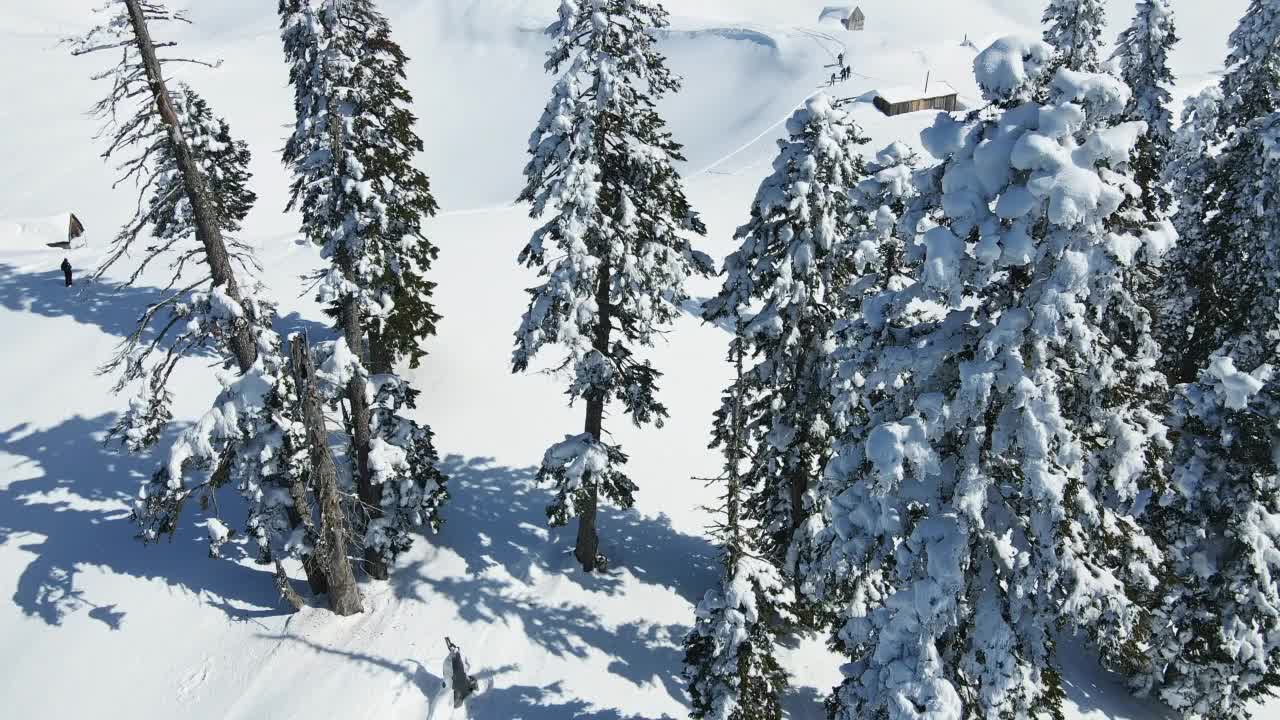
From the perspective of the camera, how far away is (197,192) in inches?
510

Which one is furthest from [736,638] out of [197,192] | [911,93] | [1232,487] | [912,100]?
[911,93]

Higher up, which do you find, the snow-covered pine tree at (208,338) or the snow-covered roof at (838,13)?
the snow-covered roof at (838,13)

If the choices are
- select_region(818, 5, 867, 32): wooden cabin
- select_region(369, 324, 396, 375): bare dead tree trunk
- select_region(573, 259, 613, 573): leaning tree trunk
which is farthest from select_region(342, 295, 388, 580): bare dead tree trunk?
select_region(818, 5, 867, 32): wooden cabin

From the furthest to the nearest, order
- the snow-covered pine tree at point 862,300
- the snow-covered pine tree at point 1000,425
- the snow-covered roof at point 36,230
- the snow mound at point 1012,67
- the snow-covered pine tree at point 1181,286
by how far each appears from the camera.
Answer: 1. the snow-covered roof at point 36,230
2. the snow-covered pine tree at point 1181,286
3. the snow-covered pine tree at point 862,300
4. the snow mound at point 1012,67
5. the snow-covered pine tree at point 1000,425

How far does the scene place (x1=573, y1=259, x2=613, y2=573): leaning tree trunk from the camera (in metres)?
16.9

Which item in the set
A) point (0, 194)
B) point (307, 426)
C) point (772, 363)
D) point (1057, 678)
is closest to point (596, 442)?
point (772, 363)

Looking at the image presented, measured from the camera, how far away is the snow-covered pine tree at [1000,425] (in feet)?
24.3

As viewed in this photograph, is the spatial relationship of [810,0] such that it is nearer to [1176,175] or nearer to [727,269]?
[1176,175]

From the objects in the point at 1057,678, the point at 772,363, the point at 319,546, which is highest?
the point at 772,363

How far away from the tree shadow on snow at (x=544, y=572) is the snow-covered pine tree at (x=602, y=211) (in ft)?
9.58

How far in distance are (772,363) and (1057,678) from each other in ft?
25.2

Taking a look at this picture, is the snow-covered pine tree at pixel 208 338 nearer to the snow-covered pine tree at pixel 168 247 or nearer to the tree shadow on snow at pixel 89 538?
the snow-covered pine tree at pixel 168 247

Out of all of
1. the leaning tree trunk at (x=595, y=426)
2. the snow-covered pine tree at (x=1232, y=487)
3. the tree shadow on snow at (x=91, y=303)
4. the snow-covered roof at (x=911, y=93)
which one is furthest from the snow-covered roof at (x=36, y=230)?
the snow-covered roof at (x=911, y=93)

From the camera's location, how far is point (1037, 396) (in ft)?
26.1
